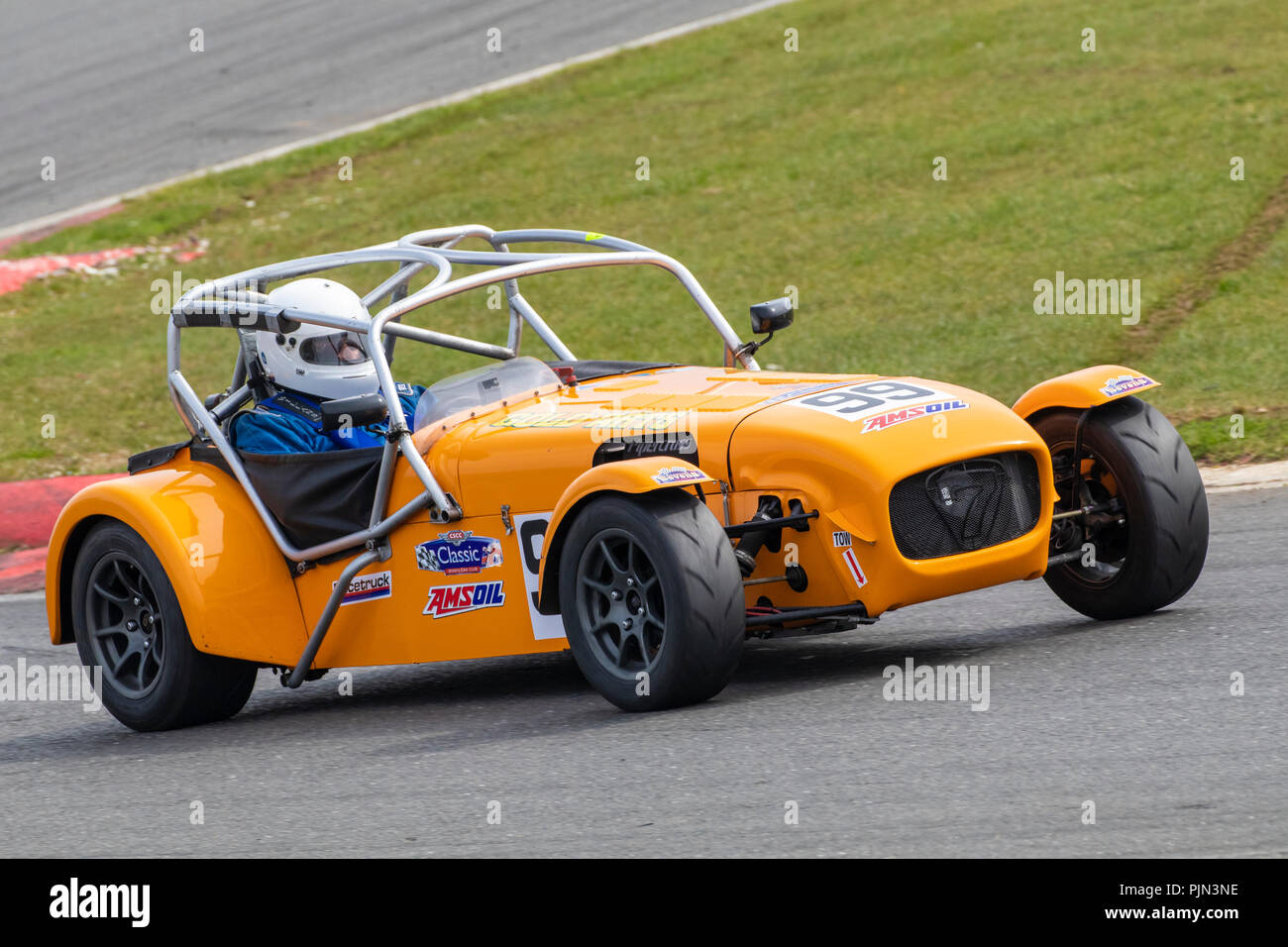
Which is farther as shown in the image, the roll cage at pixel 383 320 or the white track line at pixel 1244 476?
the white track line at pixel 1244 476

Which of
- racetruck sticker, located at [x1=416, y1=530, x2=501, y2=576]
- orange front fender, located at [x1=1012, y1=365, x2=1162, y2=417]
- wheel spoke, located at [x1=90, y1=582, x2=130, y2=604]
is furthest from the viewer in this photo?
wheel spoke, located at [x1=90, y1=582, x2=130, y2=604]

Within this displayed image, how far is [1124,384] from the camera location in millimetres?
6934

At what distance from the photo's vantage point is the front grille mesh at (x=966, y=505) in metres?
6.16

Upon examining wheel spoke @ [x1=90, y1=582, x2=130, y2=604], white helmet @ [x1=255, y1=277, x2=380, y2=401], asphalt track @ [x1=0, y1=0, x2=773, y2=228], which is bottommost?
wheel spoke @ [x1=90, y1=582, x2=130, y2=604]

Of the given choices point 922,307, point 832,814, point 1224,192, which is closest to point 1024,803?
point 832,814

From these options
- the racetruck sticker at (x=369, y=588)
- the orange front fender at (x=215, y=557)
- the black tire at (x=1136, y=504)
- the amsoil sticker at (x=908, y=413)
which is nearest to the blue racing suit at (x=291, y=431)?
the orange front fender at (x=215, y=557)

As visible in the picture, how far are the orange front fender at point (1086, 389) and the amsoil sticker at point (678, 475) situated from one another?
159 centimetres

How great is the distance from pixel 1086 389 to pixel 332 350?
2.91 meters

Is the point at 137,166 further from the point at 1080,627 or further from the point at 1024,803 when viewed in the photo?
the point at 1024,803

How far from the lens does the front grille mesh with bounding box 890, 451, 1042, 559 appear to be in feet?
20.2

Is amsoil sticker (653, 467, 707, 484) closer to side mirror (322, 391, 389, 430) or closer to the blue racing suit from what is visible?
side mirror (322, 391, 389, 430)

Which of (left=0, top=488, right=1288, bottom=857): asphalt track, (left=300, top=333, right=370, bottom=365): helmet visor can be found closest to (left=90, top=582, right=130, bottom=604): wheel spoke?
(left=0, top=488, right=1288, bottom=857): asphalt track

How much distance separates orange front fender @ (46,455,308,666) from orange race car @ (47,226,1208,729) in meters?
0.01

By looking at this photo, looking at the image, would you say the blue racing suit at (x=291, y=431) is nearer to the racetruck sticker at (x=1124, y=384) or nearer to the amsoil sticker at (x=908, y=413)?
the amsoil sticker at (x=908, y=413)
